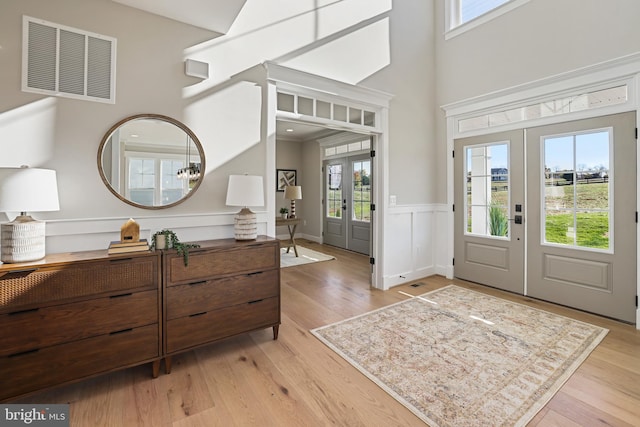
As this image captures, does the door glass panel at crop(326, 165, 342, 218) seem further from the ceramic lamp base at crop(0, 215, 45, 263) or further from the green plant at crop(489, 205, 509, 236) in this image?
the ceramic lamp base at crop(0, 215, 45, 263)

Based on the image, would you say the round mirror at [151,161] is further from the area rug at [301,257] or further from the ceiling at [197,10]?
the area rug at [301,257]

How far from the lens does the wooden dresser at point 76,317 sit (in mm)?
1676

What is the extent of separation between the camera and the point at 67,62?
2.16 meters

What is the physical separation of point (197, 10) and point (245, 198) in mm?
1578

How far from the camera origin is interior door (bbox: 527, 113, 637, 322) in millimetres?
2965

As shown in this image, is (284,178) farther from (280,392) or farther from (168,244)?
(280,392)

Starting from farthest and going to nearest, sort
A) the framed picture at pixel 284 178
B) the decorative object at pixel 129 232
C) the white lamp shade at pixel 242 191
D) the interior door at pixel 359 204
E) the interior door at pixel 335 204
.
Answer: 1. the framed picture at pixel 284 178
2. the interior door at pixel 335 204
3. the interior door at pixel 359 204
4. the white lamp shade at pixel 242 191
5. the decorative object at pixel 129 232

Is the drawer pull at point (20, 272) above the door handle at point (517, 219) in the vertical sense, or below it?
below

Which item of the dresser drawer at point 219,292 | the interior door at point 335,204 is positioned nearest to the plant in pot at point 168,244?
the dresser drawer at point 219,292

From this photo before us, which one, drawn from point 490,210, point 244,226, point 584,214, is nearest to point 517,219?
point 490,210

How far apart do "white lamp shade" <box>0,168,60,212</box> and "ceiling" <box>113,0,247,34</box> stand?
4.95ft

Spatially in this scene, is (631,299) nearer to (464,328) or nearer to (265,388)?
(464,328)

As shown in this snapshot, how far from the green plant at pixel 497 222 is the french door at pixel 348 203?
230 cm

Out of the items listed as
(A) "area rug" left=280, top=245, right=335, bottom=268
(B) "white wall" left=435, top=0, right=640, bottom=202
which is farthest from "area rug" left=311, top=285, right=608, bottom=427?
(A) "area rug" left=280, top=245, right=335, bottom=268
